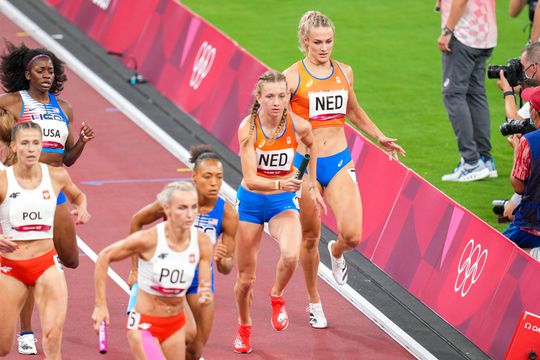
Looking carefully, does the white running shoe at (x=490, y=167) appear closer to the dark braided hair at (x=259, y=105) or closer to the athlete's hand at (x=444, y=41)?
the athlete's hand at (x=444, y=41)

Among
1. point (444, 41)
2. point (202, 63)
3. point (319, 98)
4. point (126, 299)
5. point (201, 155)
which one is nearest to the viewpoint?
point (201, 155)

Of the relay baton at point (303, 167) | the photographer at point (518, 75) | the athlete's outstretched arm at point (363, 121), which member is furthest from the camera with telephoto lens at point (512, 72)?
the relay baton at point (303, 167)

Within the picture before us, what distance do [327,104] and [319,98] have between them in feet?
0.35

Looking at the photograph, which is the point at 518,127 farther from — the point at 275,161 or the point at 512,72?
the point at 275,161

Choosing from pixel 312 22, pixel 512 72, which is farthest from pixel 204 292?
pixel 512 72

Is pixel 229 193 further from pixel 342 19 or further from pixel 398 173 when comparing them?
pixel 342 19

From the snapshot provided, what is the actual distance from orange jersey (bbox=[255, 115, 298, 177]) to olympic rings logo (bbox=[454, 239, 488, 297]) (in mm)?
1994

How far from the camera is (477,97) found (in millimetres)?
16297

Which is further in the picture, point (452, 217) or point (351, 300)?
point (351, 300)

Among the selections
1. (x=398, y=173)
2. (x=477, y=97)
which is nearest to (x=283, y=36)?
(x=477, y=97)

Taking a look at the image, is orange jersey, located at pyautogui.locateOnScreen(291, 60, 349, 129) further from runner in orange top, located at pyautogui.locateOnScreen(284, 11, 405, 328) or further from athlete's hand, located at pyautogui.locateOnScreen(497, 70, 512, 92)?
athlete's hand, located at pyautogui.locateOnScreen(497, 70, 512, 92)

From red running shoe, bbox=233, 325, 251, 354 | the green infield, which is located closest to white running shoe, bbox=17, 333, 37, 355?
red running shoe, bbox=233, 325, 251, 354

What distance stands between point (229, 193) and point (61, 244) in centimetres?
448

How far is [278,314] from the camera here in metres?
12.1
